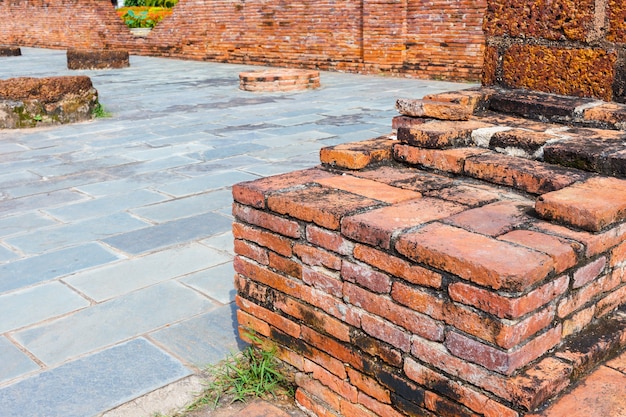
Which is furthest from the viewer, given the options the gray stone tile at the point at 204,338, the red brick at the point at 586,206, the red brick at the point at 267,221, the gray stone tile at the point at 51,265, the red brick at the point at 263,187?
the gray stone tile at the point at 51,265

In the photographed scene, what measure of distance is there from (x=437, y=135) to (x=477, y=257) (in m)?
0.92

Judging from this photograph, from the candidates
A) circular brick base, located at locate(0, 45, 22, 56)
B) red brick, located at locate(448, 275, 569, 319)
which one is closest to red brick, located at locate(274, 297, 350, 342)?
red brick, located at locate(448, 275, 569, 319)

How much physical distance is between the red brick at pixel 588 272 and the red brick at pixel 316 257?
67 cm

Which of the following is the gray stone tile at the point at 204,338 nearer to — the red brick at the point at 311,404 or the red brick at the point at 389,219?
the red brick at the point at 311,404

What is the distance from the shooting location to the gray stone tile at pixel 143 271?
3309mm

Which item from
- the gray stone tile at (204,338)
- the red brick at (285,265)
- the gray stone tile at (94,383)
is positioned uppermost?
the red brick at (285,265)

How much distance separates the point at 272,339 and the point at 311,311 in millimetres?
287

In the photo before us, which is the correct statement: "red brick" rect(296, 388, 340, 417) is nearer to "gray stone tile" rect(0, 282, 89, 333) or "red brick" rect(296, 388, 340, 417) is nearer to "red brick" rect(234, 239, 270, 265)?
"red brick" rect(234, 239, 270, 265)

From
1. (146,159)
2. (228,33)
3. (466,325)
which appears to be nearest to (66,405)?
(466,325)

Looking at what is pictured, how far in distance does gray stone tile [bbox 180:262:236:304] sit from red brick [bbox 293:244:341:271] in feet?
3.78

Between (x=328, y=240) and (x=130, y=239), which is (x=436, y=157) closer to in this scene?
(x=328, y=240)

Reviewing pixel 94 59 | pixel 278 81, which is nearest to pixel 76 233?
pixel 278 81

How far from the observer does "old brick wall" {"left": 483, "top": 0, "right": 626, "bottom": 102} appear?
2.65m

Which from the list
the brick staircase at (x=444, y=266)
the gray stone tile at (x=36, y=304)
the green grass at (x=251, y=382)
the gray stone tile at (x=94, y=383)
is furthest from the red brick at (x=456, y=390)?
the gray stone tile at (x=36, y=304)
